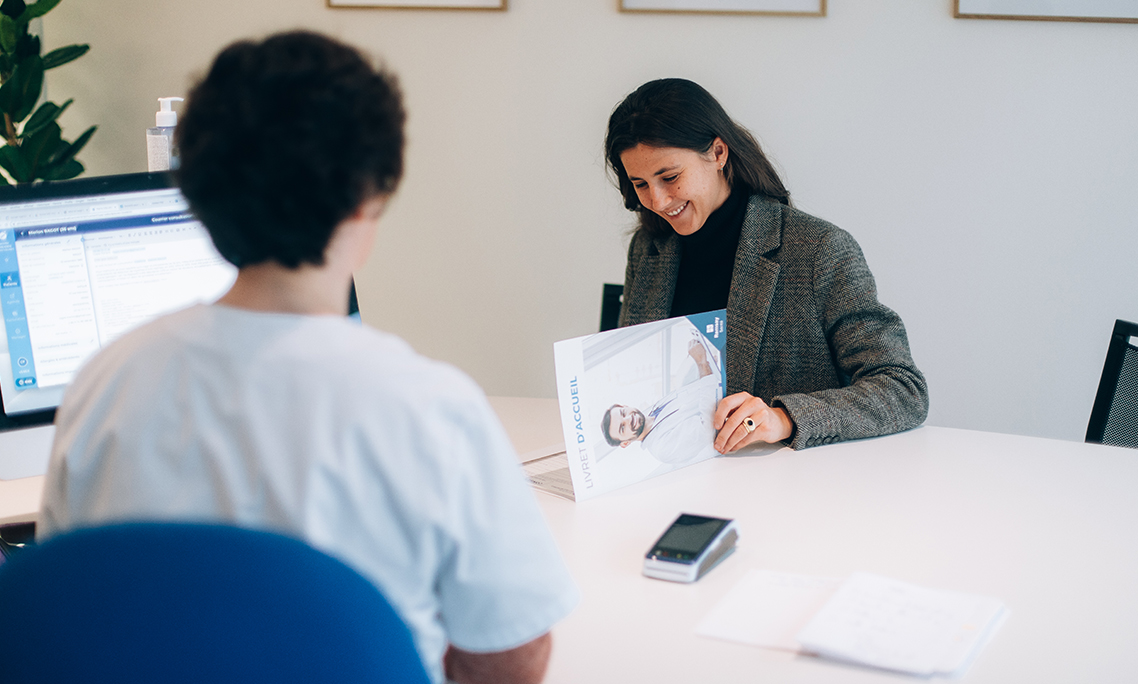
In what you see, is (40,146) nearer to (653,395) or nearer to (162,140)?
(162,140)

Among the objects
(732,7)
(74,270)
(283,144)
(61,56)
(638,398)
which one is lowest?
(638,398)

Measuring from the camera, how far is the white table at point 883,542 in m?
0.98

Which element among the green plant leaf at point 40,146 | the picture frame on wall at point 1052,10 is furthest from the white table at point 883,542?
the green plant leaf at point 40,146

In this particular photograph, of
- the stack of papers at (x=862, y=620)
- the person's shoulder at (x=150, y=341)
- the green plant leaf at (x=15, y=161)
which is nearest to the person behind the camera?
the person's shoulder at (x=150, y=341)

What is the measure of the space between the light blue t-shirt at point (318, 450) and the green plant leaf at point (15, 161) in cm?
263

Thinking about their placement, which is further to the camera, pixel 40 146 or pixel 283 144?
pixel 40 146

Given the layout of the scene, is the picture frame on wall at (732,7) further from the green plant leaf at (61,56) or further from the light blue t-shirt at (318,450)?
the light blue t-shirt at (318,450)

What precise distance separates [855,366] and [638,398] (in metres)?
0.52

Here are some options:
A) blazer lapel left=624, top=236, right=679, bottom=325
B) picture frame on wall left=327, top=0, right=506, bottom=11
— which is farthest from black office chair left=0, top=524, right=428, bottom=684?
picture frame on wall left=327, top=0, right=506, bottom=11

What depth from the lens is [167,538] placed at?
0.59 metres

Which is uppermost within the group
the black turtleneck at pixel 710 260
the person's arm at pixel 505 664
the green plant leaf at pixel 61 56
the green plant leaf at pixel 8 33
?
the green plant leaf at pixel 8 33

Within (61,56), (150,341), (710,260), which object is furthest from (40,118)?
(150,341)

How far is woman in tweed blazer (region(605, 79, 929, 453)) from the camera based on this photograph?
5.52 ft

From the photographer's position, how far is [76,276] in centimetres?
141
